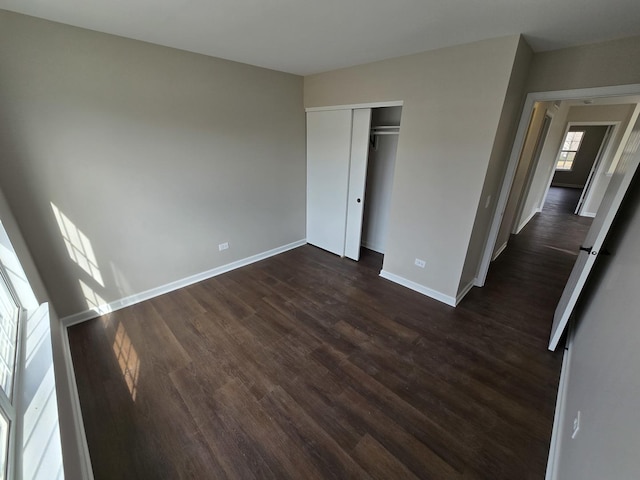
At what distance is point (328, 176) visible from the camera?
12.2ft

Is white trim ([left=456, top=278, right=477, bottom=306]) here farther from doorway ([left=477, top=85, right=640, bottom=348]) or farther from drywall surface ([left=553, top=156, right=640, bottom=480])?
drywall surface ([left=553, top=156, right=640, bottom=480])

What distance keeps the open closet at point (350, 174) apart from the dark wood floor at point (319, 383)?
1060 millimetres

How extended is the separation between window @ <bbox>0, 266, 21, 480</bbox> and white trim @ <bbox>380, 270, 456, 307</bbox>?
10.3 ft

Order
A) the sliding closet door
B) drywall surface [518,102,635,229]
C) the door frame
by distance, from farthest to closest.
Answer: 1. the door frame
2. drywall surface [518,102,635,229]
3. the sliding closet door

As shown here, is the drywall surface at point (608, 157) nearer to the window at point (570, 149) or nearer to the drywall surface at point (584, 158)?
the drywall surface at point (584, 158)

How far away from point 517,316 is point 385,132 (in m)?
2.66

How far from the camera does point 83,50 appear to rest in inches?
79.1

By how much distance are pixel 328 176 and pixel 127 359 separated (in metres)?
3.06

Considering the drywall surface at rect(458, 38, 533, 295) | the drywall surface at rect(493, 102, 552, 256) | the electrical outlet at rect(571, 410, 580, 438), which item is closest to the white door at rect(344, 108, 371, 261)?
the drywall surface at rect(458, 38, 533, 295)

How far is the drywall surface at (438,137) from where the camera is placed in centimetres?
214

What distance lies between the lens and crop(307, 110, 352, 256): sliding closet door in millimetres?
3410

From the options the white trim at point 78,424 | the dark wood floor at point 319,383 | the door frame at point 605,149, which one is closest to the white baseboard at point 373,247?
the dark wood floor at point 319,383

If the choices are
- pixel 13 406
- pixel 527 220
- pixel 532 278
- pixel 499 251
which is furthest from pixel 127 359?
pixel 527 220

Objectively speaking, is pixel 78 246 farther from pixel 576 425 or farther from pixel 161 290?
pixel 576 425
